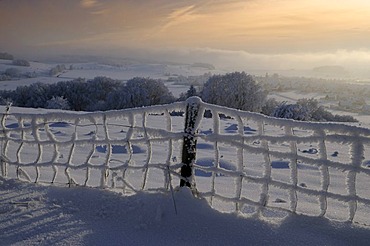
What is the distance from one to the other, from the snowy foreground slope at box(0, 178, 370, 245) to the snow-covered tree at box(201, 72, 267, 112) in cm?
3912

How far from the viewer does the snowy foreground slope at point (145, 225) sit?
325 centimetres

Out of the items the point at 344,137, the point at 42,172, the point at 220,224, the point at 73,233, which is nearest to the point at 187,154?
the point at 220,224

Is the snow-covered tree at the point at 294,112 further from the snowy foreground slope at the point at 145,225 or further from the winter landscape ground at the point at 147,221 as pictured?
the snowy foreground slope at the point at 145,225

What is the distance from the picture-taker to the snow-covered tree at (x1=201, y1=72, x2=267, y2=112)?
42.2 metres

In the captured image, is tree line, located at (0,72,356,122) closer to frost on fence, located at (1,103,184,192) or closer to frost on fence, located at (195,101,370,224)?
frost on fence, located at (195,101,370,224)

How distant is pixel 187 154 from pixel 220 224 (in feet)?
2.87

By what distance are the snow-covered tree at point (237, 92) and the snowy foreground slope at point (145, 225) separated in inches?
1540

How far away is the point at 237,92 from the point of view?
142 ft

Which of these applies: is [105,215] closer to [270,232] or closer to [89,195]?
[89,195]

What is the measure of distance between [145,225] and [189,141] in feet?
3.46

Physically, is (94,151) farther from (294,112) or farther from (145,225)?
(294,112)

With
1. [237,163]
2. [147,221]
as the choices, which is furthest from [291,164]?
[147,221]

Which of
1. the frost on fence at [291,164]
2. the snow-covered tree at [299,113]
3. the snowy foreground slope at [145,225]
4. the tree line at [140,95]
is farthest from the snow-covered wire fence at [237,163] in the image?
the tree line at [140,95]

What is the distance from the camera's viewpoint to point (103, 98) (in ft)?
179
